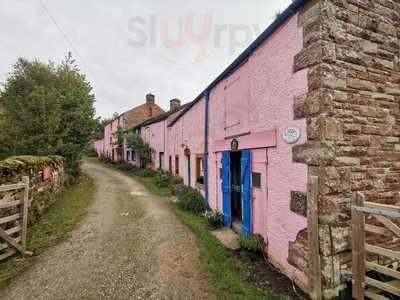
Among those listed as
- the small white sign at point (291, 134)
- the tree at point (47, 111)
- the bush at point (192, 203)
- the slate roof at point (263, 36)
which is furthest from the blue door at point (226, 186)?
the tree at point (47, 111)

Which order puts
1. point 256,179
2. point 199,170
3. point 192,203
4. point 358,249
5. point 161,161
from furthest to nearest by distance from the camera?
point 161,161, point 199,170, point 192,203, point 256,179, point 358,249

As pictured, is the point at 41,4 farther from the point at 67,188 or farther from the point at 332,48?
the point at 67,188

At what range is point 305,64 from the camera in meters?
3.62

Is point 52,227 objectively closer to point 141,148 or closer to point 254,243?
point 254,243

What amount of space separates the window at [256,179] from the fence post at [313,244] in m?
1.57

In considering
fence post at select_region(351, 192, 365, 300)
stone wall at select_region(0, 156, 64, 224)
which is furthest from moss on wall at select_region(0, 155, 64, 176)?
fence post at select_region(351, 192, 365, 300)

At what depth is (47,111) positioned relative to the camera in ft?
40.0

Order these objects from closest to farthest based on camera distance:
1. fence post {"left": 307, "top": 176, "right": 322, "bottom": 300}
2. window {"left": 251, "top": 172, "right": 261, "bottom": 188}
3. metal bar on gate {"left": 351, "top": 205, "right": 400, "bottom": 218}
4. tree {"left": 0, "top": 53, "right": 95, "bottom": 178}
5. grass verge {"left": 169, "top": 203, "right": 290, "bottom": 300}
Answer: metal bar on gate {"left": 351, "top": 205, "right": 400, "bottom": 218} < fence post {"left": 307, "top": 176, "right": 322, "bottom": 300} < grass verge {"left": 169, "top": 203, "right": 290, "bottom": 300} < window {"left": 251, "top": 172, "right": 261, "bottom": 188} < tree {"left": 0, "top": 53, "right": 95, "bottom": 178}

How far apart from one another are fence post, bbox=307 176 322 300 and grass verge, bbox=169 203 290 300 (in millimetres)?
492

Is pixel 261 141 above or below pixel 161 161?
above

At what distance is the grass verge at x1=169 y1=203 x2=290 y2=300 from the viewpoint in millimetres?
3525

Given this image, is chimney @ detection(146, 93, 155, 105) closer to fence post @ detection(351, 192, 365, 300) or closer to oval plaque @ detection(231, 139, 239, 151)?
oval plaque @ detection(231, 139, 239, 151)

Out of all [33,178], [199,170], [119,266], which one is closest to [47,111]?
[33,178]

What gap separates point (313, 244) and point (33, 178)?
832cm
